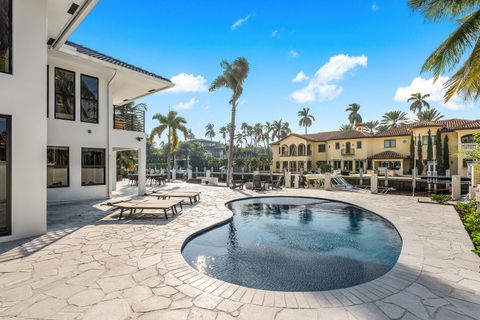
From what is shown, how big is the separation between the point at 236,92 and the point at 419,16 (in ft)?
46.2

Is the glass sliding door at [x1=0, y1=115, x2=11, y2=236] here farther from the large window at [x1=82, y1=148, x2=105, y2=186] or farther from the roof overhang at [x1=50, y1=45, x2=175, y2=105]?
the roof overhang at [x1=50, y1=45, x2=175, y2=105]

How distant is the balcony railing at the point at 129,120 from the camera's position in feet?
45.2

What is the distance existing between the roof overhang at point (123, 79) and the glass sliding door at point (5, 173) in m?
6.00

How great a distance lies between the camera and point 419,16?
870 cm

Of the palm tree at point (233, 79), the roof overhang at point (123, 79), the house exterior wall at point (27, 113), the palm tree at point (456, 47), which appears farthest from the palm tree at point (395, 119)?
the house exterior wall at point (27, 113)

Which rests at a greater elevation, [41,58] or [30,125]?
[41,58]

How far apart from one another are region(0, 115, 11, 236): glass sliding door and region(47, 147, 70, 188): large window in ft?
16.7

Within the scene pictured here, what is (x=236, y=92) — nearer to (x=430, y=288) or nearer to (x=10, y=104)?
(x=10, y=104)

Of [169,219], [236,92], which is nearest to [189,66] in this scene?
[236,92]

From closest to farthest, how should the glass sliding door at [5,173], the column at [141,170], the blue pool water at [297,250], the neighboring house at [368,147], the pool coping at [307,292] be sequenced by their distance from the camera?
1. the pool coping at [307,292]
2. the blue pool water at [297,250]
3. the glass sliding door at [5,173]
4. the column at [141,170]
5. the neighboring house at [368,147]

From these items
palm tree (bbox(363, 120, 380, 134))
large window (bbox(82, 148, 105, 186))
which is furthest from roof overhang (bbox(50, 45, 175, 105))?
palm tree (bbox(363, 120, 380, 134))

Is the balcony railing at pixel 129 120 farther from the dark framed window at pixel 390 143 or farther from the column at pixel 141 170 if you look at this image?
the dark framed window at pixel 390 143

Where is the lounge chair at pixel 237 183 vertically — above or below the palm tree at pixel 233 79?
below

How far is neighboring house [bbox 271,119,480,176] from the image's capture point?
94.2 feet
